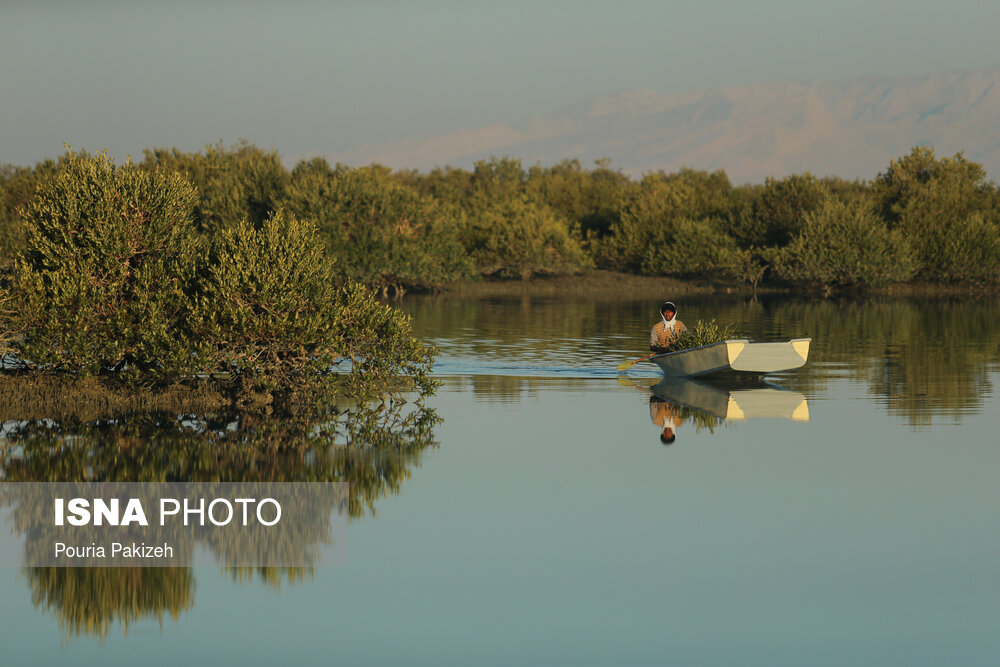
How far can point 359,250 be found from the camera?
75875 millimetres

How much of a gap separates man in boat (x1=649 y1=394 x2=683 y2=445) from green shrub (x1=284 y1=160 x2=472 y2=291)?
1939 inches

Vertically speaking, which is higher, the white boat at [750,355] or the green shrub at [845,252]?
the green shrub at [845,252]

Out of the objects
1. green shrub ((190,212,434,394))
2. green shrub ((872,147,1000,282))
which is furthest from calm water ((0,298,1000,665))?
green shrub ((872,147,1000,282))

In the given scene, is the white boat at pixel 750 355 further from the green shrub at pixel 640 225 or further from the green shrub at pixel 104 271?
the green shrub at pixel 640 225

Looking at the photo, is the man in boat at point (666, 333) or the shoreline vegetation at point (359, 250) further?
the man in boat at point (666, 333)

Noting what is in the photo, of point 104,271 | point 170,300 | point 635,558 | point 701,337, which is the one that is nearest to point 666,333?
point 701,337

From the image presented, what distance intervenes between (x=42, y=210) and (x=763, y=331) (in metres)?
30.5

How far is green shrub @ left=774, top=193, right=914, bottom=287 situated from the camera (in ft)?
270

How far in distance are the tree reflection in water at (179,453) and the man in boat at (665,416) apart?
4108mm

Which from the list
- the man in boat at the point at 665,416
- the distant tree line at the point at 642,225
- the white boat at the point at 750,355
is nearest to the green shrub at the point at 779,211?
the distant tree line at the point at 642,225

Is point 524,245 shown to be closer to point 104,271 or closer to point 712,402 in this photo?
point 712,402

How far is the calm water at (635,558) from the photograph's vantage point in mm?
10219

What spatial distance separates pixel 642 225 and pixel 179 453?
85.8 metres

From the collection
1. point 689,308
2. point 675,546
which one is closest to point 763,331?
point 689,308
